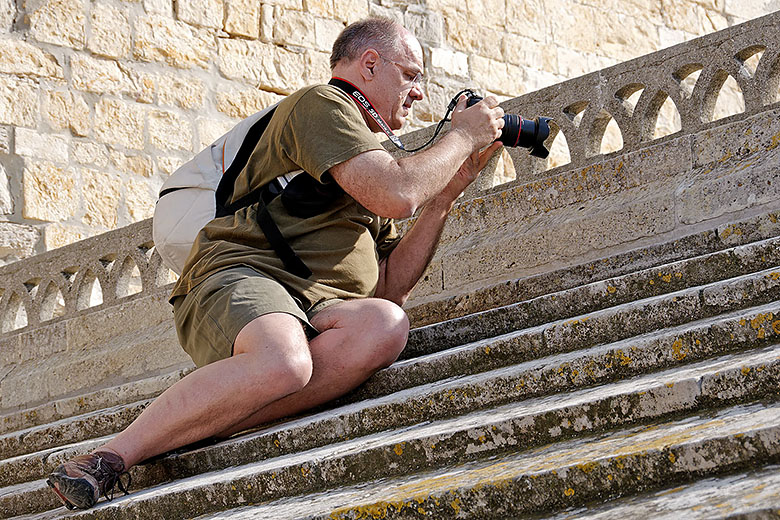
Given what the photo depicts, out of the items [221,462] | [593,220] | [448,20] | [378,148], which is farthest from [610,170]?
[448,20]

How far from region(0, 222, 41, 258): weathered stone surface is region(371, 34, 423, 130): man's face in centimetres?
347

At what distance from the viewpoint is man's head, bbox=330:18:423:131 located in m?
3.08

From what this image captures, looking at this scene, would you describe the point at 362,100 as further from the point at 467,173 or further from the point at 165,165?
the point at 165,165

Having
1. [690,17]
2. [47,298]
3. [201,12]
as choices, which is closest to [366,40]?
[47,298]

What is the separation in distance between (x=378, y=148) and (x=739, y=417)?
4.05 ft

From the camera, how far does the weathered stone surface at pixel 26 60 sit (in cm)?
612

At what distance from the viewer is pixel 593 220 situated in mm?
3652

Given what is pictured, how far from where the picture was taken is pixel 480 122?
9.77 ft

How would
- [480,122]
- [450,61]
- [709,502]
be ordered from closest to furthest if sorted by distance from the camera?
[709,502], [480,122], [450,61]

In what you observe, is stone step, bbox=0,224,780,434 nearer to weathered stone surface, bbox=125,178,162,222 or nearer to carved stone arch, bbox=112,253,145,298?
carved stone arch, bbox=112,253,145,298

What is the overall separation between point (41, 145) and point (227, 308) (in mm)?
3883

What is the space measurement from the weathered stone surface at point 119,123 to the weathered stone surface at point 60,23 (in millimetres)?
363

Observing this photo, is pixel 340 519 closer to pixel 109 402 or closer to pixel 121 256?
pixel 109 402

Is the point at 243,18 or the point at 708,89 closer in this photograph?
the point at 708,89
